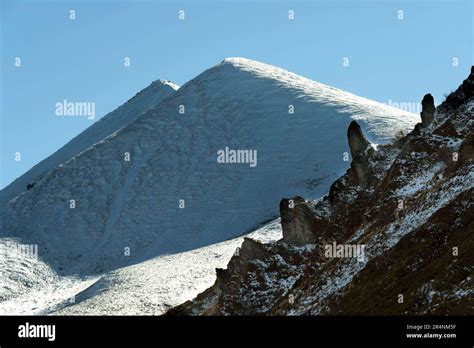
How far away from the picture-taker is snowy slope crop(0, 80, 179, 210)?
12681cm

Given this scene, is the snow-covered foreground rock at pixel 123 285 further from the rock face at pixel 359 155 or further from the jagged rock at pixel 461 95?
the jagged rock at pixel 461 95

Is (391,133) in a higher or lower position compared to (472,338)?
higher

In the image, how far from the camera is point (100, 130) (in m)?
143

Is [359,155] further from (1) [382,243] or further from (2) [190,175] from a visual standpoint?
(2) [190,175]

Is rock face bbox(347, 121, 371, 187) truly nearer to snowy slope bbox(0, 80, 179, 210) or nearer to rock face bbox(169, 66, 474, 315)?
rock face bbox(169, 66, 474, 315)

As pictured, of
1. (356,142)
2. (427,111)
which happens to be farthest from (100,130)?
(427,111)

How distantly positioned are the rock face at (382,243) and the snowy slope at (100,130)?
275 feet

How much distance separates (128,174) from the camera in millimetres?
99000

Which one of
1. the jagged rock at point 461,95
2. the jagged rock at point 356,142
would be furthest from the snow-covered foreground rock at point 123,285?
the jagged rock at point 461,95

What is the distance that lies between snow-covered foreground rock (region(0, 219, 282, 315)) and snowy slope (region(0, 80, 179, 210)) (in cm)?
4307

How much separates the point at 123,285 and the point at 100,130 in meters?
81.9

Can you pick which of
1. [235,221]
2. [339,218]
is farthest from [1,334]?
[235,221]

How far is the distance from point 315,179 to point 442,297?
204 feet

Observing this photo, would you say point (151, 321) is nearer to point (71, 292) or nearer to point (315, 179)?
point (71, 292)
